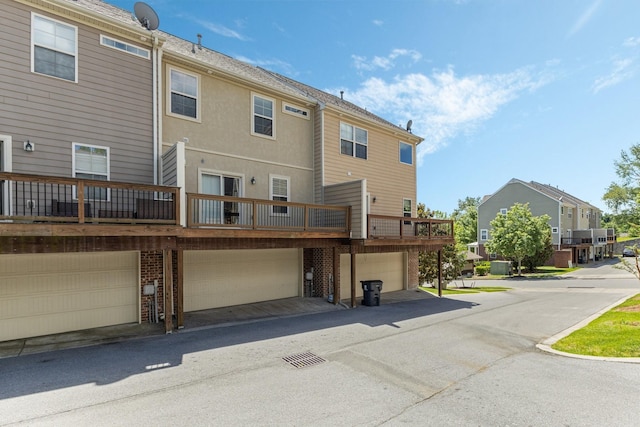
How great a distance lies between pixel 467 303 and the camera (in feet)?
46.5

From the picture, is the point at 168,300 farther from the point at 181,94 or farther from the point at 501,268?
the point at 501,268

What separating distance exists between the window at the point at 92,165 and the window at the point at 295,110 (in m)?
6.67

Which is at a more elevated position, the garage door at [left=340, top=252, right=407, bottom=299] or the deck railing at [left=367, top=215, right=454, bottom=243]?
the deck railing at [left=367, top=215, right=454, bottom=243]

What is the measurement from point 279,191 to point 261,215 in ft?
5.41

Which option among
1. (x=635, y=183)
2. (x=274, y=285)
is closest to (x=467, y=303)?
(x=274, y=285)

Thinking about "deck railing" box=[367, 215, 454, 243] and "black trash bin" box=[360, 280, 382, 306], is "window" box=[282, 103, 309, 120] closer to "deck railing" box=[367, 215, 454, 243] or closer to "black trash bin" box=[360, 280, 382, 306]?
"deck railing" box=[367, 215, 454, 243]

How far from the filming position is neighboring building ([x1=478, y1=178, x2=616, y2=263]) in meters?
38.5

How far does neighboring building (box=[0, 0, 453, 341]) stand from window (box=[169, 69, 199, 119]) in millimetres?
52

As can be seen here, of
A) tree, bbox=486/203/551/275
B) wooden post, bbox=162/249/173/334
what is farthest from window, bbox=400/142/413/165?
tree, bbox=486/203/551/275

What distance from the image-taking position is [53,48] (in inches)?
326

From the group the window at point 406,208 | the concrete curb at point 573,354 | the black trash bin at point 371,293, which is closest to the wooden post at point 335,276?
the black trash bin at point 371,293

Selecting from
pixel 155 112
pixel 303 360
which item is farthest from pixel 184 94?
pixel 303 360

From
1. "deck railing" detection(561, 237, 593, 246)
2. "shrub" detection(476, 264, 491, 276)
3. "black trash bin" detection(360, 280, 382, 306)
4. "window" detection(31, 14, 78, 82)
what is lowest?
"shrub" detection(476, 264, 491, 276)

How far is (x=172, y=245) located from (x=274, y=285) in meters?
5.17
